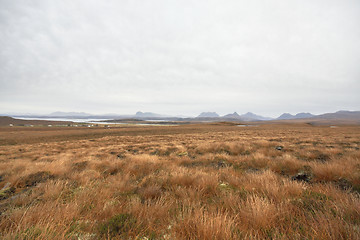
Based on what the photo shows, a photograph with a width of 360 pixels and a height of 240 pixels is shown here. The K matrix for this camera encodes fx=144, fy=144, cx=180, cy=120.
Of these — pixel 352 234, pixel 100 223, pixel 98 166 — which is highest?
pixel 352 234

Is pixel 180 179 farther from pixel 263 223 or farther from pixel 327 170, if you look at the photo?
pixel 327 170

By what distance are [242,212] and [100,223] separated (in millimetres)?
2317

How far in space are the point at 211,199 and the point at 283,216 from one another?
4.29ft

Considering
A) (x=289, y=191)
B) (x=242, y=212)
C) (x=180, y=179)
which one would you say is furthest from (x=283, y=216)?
(x=180, y=179)

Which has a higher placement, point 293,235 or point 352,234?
point 352,234

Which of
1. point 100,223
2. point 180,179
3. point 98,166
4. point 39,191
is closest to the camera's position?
point 100,223

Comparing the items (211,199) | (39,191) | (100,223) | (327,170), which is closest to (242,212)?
(211,199)

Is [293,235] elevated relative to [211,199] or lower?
elevated

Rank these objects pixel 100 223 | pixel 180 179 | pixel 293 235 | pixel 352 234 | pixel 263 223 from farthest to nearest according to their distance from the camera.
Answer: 1. pixel 180 179
2. pixel 100 223
3. pixel 263 223
4. pixel 293 235
5. pixel 352 234

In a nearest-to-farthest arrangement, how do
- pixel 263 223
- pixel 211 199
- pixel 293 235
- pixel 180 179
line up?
1. pixel 293 235
2. pixel 263 223
3. pixel 211 199
4. pixel 180 179

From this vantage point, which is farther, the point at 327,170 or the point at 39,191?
the point at 327,170

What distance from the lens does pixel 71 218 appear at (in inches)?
91.8

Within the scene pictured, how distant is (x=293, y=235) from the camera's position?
1.93 m

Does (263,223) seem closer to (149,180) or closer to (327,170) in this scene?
(149,180)
